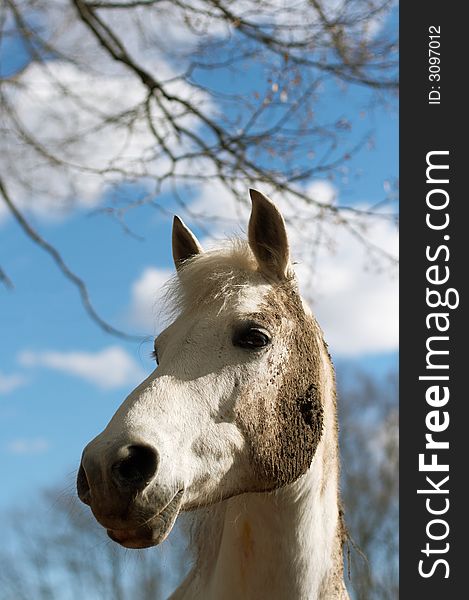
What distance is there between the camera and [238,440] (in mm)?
3109

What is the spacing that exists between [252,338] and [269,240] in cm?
53

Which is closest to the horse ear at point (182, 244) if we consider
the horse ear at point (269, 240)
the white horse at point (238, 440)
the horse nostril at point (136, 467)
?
the white horse at point (238, 440)

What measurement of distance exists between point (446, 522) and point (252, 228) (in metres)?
2.20

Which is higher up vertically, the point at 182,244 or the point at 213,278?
the point at 182,244

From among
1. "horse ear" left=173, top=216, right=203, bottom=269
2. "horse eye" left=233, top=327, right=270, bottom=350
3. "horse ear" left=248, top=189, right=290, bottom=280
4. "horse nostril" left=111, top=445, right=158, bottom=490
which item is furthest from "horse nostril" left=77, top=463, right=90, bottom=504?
"horse ear" left=173, top=216, right=203, bottom=269

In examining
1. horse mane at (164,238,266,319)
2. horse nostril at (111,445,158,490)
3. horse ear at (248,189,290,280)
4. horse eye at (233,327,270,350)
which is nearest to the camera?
horse nostril at (111,445,158,490)

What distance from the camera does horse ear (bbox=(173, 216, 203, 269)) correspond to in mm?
4008

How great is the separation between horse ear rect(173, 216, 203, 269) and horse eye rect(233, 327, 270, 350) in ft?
2.74

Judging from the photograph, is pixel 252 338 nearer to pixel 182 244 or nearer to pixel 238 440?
pixel 238 440

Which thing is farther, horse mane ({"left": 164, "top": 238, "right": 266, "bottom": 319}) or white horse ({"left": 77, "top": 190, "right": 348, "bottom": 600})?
horse mane ({"left": 164, "top": 238, "right": 266, "bottom": 319})

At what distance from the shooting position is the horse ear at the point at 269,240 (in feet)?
11.6

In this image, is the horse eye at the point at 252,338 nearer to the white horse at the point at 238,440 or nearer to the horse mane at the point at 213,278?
the white horse at the point at 238,440

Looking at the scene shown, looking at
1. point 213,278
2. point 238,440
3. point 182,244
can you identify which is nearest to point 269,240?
point 213,278

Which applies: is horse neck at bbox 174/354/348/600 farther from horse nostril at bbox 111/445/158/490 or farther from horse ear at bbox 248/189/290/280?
horse nostril at bbox 111/445/158/490
